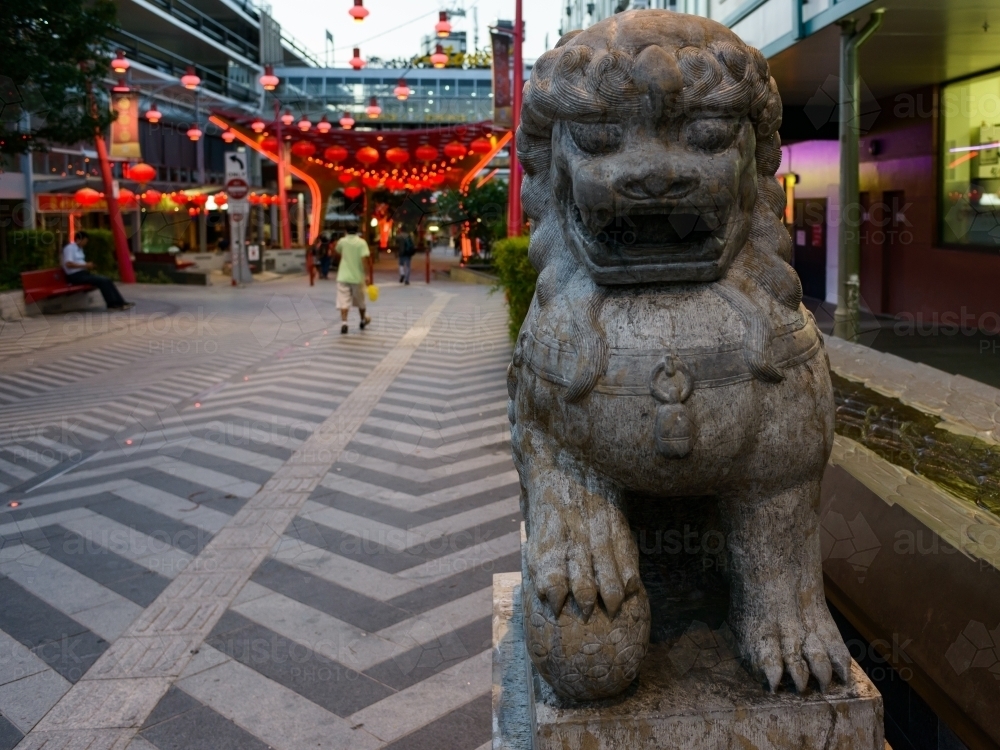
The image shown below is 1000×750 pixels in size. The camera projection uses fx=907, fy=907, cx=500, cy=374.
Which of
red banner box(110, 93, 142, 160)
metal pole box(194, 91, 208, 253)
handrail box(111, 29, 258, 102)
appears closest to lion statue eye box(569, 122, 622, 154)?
red banner box(110, 93, 142, 160)

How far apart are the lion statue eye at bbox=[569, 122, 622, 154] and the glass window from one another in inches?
338

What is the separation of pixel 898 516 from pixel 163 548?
3.45 metres

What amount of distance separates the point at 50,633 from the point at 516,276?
5761 millimetres

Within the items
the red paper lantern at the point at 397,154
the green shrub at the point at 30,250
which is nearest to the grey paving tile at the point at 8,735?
the green shrub at the point at 30,250

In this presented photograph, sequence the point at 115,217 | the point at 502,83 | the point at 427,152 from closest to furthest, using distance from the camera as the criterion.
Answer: the point at 502,83, the point at 115,217, the point at 427,152

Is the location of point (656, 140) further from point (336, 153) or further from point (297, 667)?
point (336, 153)

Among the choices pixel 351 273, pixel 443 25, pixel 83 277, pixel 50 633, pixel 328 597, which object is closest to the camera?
pixel 50 633

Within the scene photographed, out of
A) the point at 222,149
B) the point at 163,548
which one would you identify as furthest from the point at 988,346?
the point at 222,149

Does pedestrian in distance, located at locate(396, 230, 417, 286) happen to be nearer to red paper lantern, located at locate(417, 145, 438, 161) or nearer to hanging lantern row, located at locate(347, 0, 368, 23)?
red paper lantern, located at locate(417, 145, 438, 161)

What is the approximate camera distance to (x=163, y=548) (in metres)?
4.52

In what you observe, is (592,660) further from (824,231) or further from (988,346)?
(824,231)

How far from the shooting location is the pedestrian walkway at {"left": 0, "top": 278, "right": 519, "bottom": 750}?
3.06 m

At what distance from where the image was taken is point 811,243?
14242 mm

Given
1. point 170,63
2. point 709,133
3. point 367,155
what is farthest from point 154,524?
point 170,63
